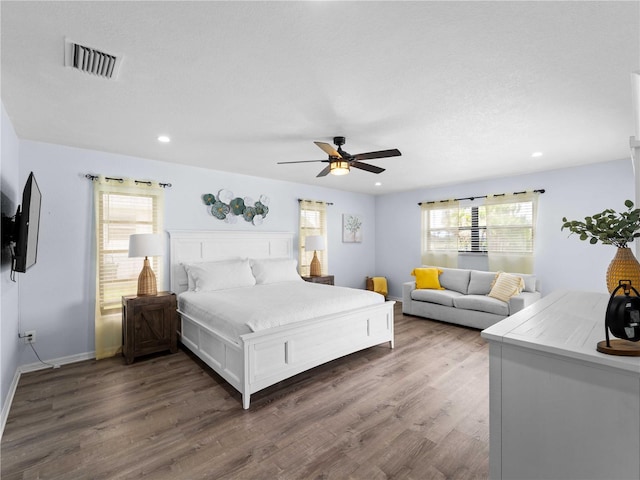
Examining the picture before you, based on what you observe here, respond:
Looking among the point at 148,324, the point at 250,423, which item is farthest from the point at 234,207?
the point at 250,423

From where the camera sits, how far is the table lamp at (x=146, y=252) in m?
3.44

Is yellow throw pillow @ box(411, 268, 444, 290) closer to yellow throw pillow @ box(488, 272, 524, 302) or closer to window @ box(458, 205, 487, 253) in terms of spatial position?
window @ box(458, 205, 487, 253)

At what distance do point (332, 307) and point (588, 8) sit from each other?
2822mm

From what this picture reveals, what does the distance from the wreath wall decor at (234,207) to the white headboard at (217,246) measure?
9.9 inches

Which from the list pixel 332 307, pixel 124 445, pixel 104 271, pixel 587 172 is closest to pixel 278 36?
pixel 332 307

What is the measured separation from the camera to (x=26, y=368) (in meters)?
3.14

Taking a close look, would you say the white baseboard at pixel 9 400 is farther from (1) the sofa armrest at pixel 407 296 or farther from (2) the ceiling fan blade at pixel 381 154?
(1) the sofa armrest at pixel 407 296

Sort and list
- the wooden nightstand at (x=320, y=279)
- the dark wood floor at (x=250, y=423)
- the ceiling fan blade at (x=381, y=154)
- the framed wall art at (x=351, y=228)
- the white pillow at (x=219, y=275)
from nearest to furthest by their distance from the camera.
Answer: the dark wood floor at (x=250, y=423)
the ceiling fan blade at (x=381, y=154)
the white pillow at (x=219, y=275)
the wooden nightstand at (x=320, y=279)
the framed wall art at (x=351, y=228)

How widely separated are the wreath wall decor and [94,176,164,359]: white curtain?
34.2 inches

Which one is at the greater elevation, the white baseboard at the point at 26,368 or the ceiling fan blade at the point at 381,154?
the ceiling fan blade at the point at 381,154

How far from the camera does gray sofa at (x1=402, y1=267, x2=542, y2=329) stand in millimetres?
4312

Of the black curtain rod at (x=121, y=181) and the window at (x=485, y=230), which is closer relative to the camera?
the black curtain rod at (x=121, y=181)

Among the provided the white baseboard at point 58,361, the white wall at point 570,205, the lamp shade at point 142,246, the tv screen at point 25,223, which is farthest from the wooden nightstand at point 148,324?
the white wall at point 570,205

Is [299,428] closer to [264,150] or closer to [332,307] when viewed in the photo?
[332,307]
